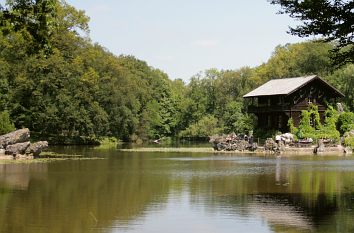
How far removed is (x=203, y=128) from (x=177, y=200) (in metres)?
83.3

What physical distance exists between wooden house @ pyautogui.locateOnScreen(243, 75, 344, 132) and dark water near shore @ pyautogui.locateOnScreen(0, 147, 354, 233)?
33648 mm

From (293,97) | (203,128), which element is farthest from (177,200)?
(203,128)

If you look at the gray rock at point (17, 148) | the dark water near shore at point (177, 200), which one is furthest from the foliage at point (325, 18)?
the gray rock at point (17, 148)

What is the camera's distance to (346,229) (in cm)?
1464

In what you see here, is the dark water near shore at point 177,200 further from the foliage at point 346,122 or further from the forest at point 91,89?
the foliage at point 346,122

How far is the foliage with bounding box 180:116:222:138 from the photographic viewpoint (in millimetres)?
102688

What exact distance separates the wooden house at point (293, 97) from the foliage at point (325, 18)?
44265mm

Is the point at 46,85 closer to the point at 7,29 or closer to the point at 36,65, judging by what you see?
the point at 36,65

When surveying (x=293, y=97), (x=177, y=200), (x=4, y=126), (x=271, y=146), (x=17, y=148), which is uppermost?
(x=293, y=97)

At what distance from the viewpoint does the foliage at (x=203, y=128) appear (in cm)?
10269

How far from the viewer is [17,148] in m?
40.8

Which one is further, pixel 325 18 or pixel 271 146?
pixel 271 146

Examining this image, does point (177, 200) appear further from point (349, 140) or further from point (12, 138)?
point (349, 140)

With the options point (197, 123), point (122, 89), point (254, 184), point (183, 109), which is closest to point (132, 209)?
point (254, 184)
